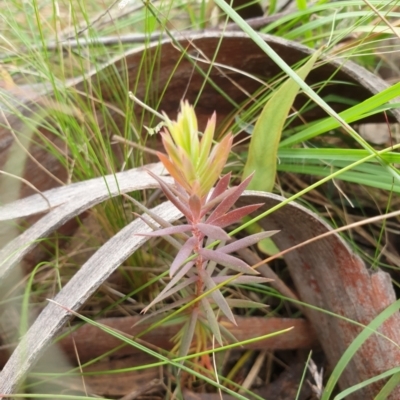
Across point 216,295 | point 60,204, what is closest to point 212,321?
point 216,295

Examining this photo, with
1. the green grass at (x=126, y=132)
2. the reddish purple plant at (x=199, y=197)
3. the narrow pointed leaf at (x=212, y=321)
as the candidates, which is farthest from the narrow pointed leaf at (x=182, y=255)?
the green grass at (x=126, y=132)

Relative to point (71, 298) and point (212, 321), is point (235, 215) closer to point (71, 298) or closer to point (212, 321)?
point (212, 321)

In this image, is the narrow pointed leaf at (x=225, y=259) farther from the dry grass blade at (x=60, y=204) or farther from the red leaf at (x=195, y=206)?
the dry grass blade at (x=60, y=204)

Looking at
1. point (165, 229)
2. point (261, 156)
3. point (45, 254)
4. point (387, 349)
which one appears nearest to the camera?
point (165, 229)

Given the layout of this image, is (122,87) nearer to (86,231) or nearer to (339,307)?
(86,231)

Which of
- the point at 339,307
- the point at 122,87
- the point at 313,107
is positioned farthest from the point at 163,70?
the point at 339,307
